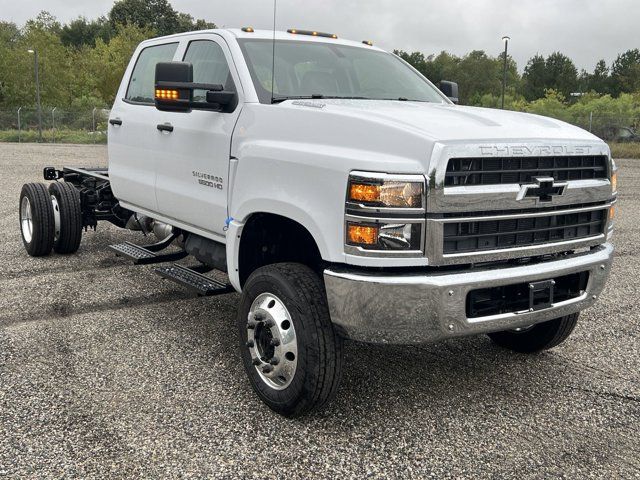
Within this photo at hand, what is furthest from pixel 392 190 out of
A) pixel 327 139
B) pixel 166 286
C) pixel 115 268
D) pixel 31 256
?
pixel 31 256

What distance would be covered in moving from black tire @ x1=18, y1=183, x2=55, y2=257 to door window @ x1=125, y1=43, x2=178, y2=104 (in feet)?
5.72

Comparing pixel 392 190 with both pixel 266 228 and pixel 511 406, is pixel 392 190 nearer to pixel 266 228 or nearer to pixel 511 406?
pixel 266 228

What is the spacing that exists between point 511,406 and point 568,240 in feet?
3.25

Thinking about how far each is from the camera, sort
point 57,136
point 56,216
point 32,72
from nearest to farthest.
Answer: point 56,216 → point 57,136 → point 32,72

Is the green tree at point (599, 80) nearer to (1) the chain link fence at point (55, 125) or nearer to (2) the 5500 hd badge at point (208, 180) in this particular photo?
(1) the chain link fence at point (55, 125)

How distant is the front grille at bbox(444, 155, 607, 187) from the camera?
3068mm

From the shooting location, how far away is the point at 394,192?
9.75 feet

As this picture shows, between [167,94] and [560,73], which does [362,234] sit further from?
[560,73]

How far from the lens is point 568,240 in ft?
11.8

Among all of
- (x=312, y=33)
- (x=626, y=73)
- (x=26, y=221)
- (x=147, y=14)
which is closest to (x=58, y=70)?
(x=147, y=14)

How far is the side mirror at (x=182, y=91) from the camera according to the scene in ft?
12.6

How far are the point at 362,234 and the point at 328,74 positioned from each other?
1.84 m

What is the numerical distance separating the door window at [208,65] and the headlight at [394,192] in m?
1.60

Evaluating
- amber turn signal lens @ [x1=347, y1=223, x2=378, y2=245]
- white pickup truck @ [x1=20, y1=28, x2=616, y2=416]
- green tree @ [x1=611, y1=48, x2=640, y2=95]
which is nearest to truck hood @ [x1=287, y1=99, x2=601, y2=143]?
white pickup truck @ [x1=20, y1=28, x2=616, y2=416]
